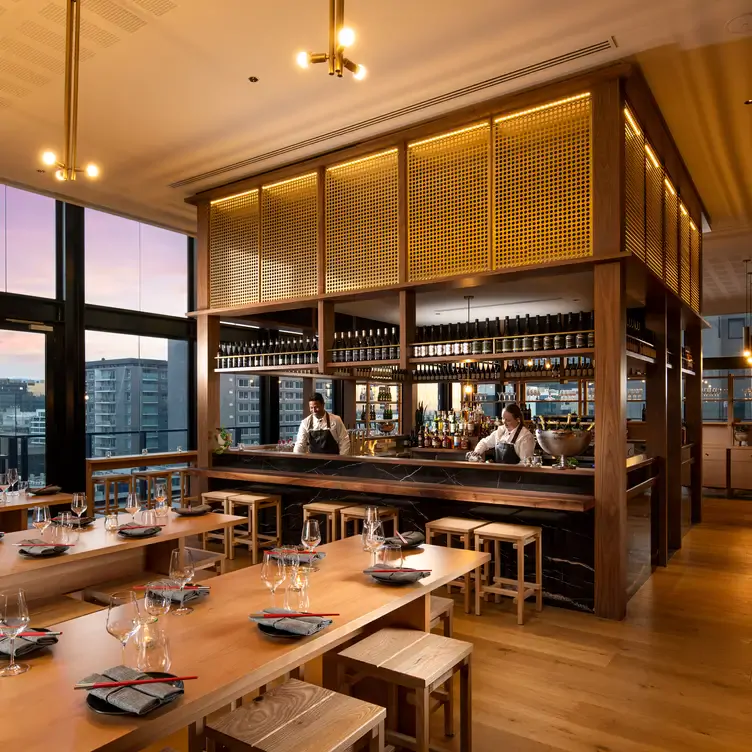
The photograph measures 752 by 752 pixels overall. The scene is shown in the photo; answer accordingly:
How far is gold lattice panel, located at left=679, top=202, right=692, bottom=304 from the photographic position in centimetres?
670

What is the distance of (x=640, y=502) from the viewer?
5.35m

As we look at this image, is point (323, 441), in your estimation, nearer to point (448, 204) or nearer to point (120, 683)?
point (448, 204)

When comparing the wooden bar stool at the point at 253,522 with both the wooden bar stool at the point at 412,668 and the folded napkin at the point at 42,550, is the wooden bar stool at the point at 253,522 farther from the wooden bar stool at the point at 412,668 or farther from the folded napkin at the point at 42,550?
the wooden bar stool at the point at 412,668

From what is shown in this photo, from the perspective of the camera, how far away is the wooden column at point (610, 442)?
4551 millimetres

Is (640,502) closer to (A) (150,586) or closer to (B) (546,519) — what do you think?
(B) (546,519)

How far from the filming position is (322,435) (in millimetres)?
7695

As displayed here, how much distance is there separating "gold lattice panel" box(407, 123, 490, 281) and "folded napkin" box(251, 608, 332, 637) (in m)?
3.51

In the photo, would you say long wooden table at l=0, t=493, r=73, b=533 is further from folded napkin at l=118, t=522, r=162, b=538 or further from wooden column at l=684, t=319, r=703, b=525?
wooden column at l=684, t=319, r=703, b=525

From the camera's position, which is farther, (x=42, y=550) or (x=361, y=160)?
(x=361, y=160)

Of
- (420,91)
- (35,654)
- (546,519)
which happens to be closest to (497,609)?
(546,519)

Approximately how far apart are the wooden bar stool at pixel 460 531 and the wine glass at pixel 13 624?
10.8 ft

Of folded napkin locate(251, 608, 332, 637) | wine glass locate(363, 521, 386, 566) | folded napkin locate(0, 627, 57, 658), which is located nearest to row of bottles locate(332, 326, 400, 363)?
wine glass locate(363, 521, 386, 566)

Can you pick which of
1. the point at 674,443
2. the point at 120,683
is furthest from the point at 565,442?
the point at 120,683

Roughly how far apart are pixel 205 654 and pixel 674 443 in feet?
19.4
